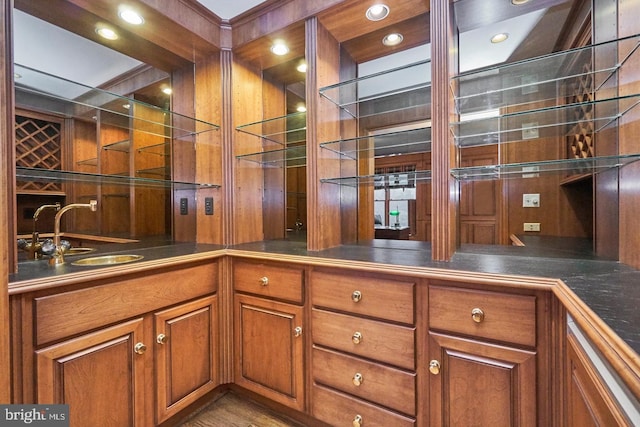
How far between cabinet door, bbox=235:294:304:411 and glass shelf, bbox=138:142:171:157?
121 centimetres

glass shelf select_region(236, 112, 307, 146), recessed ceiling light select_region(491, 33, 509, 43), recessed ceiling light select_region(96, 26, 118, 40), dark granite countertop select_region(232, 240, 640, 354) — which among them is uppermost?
recessed ceiling light select_region(491, 33, 509, 43)

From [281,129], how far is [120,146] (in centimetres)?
107

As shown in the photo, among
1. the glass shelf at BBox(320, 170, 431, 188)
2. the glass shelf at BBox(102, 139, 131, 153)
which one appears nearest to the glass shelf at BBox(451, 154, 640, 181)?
the glass shelf at BBox(320, 170, 431, 188)

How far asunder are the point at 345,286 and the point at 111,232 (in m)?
1.64

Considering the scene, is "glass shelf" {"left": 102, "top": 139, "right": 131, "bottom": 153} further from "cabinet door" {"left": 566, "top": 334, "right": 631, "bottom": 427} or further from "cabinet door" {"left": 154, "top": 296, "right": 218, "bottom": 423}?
"cabinet door" {"left": 566, "top": 334, "right": 631, "bottom": 427}

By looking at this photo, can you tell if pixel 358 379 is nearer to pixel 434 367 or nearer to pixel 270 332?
pixel 434 367

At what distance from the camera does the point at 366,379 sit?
50.7 inches

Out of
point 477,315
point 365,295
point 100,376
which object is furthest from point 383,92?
point 100,376

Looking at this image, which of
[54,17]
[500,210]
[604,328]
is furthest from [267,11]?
[500,210]

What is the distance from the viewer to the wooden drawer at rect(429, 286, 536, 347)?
999 mm

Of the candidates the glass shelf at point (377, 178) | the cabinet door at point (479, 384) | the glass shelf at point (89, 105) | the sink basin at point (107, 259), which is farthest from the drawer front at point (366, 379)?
the glass shelf at point (89, 105)

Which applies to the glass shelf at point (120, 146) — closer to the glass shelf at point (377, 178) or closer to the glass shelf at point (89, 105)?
the glass shelf at point (89, 105)

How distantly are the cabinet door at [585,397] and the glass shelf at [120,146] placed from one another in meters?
2.40

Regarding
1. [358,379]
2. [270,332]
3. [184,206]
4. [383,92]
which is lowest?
[358,379]
